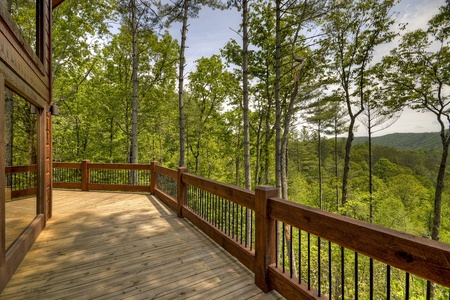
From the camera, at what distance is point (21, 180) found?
3.18 m

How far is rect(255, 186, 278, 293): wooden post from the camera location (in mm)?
2162

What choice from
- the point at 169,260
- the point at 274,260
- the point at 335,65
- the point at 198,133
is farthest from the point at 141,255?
the point at 335,65

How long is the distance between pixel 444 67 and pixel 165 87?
46.3ft

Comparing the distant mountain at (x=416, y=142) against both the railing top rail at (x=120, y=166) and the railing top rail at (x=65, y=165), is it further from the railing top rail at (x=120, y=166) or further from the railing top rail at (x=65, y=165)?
the railing top rail at (x=65, y=165)

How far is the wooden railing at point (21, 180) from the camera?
279 centimetres

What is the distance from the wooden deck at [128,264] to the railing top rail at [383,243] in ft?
3.12

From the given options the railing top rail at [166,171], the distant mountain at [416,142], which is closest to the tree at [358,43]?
the railing top rail at [166,171]

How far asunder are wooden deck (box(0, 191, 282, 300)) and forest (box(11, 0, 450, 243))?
427 centimetres

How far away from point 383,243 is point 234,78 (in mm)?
12473

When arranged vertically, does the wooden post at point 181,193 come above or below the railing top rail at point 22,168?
below

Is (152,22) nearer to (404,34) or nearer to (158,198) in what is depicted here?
(158,198)

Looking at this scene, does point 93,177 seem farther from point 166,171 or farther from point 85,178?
point 166,171

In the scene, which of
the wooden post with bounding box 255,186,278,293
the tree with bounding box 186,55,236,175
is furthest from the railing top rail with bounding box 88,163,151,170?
the tree with bounding box 186,55,236,175

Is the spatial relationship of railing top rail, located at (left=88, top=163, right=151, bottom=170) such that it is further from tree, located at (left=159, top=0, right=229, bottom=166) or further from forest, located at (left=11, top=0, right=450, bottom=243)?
tree, located at (left=159, top=0, right=229, bottom=166)
